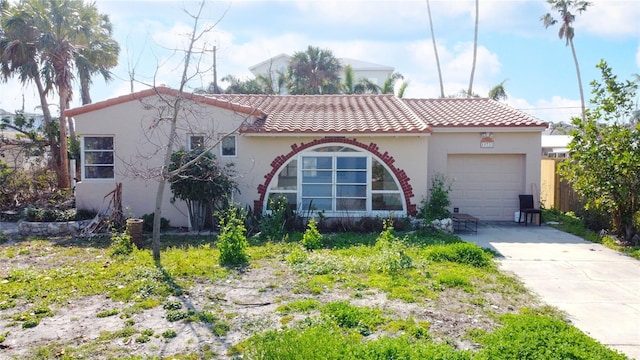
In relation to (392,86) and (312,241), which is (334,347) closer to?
(312,241)

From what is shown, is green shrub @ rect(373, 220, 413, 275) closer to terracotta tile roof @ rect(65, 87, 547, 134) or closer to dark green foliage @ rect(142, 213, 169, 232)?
terracotta tile roof @ rect(65, 87, 547, 134)

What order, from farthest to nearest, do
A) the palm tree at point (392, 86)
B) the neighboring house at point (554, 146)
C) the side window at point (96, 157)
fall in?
the palm tree at point (392, 86), the neighboring house at point (554, 146), the side window at point (96, 157)

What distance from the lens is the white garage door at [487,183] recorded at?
14.7 metres

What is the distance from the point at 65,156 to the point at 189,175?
25.8ft

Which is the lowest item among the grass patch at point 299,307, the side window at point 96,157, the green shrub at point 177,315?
the green shrub at point 177,315

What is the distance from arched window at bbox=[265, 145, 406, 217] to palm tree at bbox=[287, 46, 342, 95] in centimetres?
1667

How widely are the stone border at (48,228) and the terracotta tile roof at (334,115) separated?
5199 mm

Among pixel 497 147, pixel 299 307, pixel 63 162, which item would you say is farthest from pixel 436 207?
pixel 63 162

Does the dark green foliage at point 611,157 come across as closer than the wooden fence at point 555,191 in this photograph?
Yes

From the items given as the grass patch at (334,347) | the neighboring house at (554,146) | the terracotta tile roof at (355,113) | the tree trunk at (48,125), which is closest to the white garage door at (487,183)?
the terracotta tile roof at (355,113)

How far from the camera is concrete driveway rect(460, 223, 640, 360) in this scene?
19.7 feet

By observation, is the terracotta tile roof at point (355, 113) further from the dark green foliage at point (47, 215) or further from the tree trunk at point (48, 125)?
the tree trunk at point (48, 125)

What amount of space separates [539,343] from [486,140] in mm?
10068

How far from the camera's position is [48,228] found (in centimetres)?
1241
